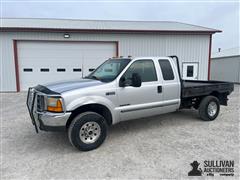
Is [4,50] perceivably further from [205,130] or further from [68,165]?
[205,130]

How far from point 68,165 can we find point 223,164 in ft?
9.03

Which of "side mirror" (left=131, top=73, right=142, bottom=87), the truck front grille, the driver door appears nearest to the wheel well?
the driver door

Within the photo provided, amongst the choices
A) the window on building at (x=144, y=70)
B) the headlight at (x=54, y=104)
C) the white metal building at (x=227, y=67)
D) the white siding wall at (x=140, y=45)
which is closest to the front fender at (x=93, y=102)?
the headlight at (x=54, y=104)

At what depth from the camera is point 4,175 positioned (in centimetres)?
290

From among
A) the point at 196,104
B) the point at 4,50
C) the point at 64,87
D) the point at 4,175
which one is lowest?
the point at 4,175

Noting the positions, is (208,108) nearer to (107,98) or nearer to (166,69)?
(166,69)

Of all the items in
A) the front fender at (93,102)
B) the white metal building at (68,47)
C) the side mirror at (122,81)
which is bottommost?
the front fender at (93,102)

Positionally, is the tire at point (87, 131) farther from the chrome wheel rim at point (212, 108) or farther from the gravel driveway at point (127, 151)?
the chrome wheel rim at point (212, 108)

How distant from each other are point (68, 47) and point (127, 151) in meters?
9.41

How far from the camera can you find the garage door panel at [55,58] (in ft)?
36.9

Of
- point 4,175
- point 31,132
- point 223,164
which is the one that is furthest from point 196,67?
point 4,175

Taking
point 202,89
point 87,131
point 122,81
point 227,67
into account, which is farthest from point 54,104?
point 227,67

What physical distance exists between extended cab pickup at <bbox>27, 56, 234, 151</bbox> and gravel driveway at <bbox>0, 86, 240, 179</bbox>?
0.48 metres

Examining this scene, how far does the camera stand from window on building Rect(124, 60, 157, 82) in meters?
4.29
